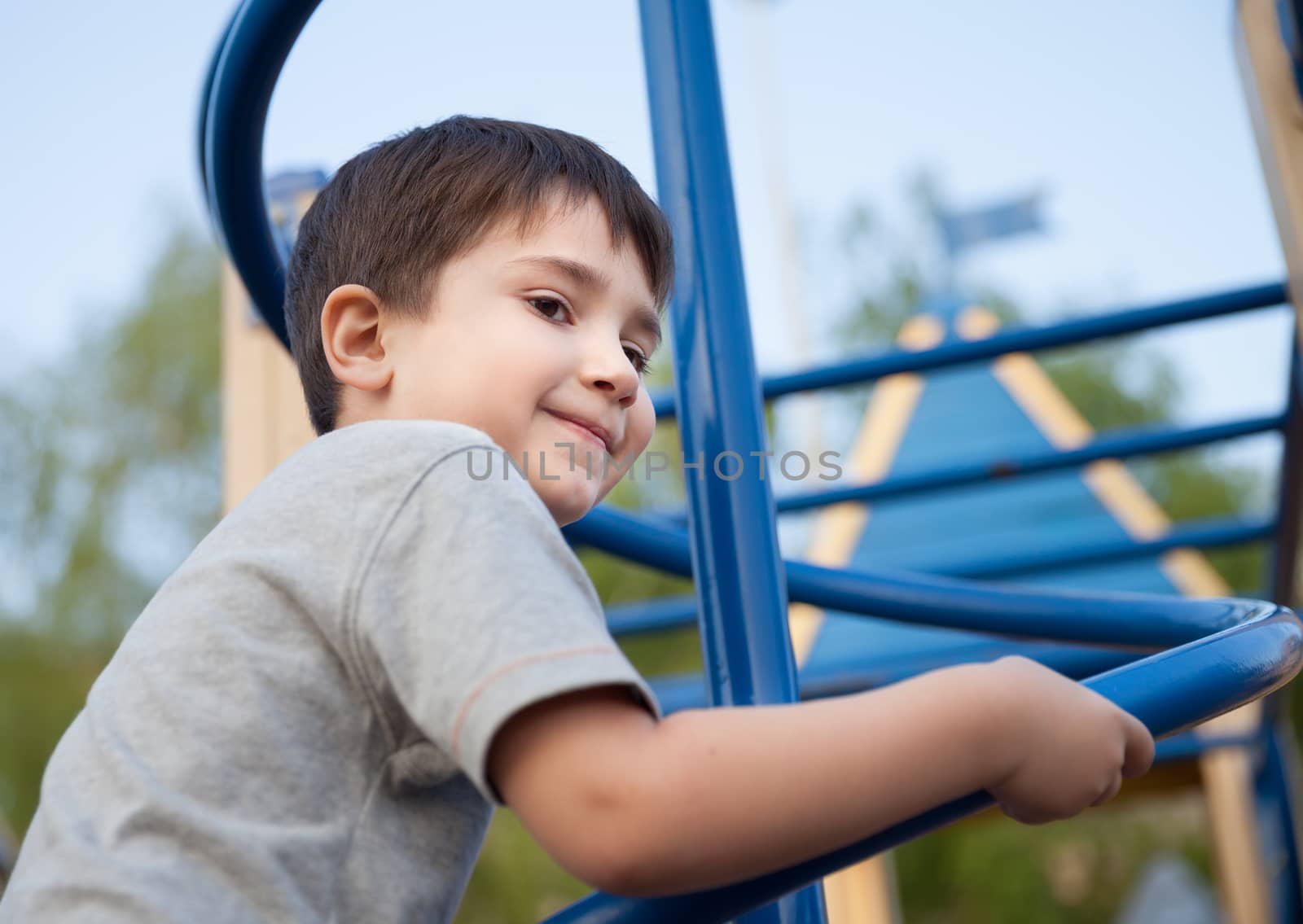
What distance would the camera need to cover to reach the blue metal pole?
59 cm

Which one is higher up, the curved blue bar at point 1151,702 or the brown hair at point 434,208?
the brown hair at point 434,208

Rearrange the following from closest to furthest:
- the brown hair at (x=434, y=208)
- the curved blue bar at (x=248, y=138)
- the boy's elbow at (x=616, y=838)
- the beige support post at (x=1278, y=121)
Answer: the boy's elbow at (x=616, y=838) < the brown hair at (x=434, y=208) < the curved blue bar at (x=248, y=138) < the beige support post at (x=1278, y=121)

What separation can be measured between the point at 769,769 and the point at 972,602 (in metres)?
0.53

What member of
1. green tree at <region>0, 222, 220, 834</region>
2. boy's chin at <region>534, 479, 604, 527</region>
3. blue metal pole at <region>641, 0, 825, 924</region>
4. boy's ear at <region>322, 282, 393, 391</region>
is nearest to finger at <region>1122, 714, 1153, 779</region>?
blue metal pole at <region>641, 0, 825, 924</region>

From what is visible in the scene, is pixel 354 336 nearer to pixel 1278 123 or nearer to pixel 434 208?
pixel 434 208

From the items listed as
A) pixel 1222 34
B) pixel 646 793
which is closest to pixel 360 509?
pixel 646 793

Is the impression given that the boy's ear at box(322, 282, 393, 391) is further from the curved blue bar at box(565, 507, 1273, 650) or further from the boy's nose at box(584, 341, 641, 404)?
the curved blue bar at box(565, 507, 1273, 650)

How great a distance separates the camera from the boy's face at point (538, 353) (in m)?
0.62

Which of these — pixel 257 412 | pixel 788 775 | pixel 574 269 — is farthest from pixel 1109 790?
pixel 257 412

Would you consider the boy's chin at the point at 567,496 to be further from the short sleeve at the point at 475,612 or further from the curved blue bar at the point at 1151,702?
the curved blue bar at the point at 1151,702

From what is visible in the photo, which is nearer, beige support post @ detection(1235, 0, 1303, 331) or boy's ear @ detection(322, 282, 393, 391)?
boy's ear @ detection(322, 282, 393, 391)

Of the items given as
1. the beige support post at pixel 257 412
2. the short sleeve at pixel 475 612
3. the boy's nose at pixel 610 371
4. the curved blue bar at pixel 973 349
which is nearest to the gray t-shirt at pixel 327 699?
the short sleeve at pixel 475 612

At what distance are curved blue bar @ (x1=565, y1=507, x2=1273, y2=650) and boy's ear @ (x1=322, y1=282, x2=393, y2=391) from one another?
1.04 ft

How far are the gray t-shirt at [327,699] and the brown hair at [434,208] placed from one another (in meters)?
0.17
